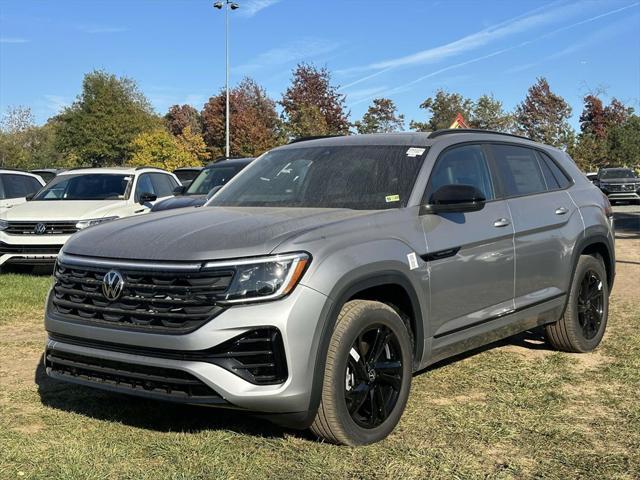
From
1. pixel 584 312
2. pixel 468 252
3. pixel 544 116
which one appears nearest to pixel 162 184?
pixel 584 312

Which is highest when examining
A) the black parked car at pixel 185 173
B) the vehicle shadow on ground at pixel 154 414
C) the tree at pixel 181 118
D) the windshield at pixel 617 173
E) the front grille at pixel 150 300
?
the tree at pixel 181 118

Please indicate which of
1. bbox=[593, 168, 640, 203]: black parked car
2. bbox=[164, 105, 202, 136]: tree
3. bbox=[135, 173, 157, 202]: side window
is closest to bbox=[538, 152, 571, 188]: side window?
bbox=[135, 173, 157, 202]: side window

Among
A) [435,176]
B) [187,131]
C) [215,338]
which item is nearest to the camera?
[215,338]

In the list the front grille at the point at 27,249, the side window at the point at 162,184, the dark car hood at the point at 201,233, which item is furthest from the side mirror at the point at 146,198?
the dark car hood at the point at 201,233

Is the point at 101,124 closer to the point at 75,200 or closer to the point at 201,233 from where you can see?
the point at 75,200

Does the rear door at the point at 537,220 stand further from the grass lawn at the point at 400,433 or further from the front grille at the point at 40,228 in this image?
the front grille at the point at 40,228

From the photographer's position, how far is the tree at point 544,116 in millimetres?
53094

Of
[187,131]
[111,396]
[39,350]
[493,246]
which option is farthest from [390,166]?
[187,131]

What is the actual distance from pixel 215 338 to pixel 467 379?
2442 mm

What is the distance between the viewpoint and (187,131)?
171 feet

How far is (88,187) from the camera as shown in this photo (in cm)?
1096

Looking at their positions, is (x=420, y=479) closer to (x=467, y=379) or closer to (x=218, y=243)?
(x=218, y=243)

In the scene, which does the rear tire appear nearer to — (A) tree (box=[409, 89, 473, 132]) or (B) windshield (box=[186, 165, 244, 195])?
(B) windshield (box=[186, 165, 244, 195])

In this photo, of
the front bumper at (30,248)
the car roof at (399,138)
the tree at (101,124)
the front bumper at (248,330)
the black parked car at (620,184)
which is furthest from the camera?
the tree at (101,124)
